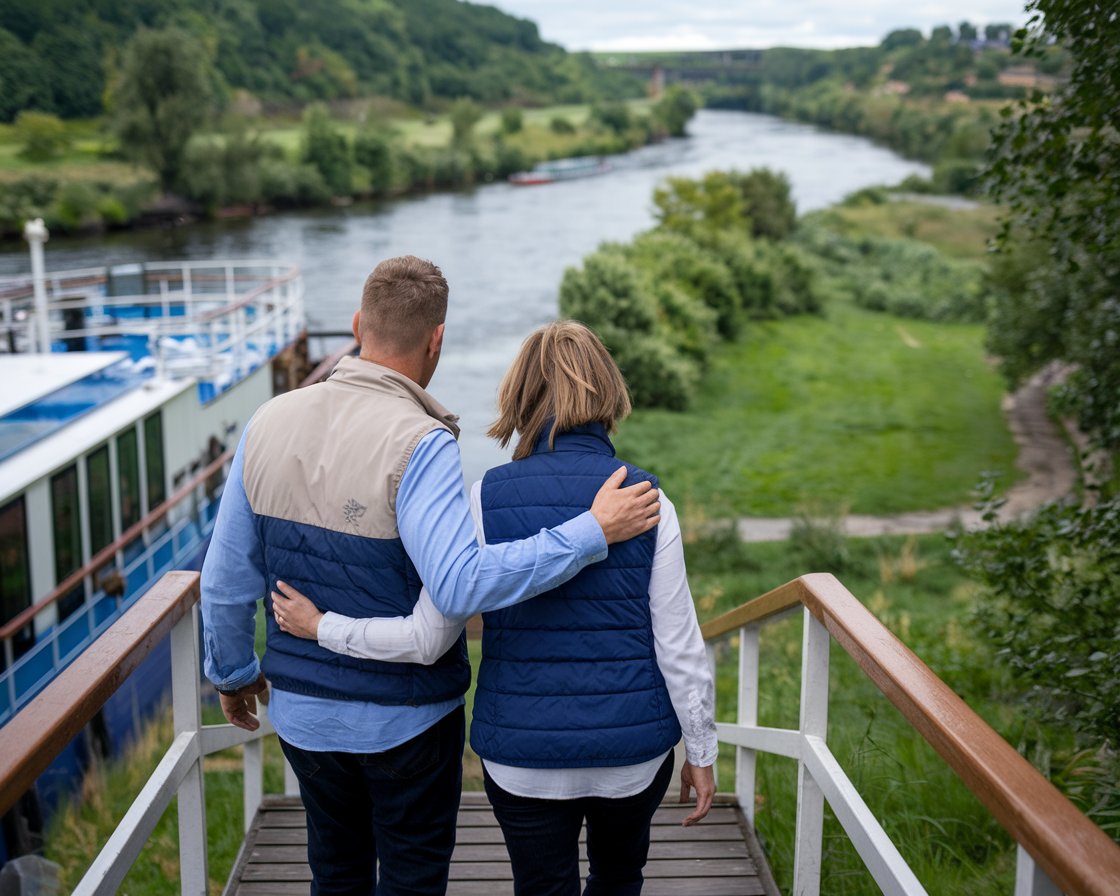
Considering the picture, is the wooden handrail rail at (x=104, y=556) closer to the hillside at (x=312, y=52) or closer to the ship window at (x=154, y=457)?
the ship window at (x=154, y=457)

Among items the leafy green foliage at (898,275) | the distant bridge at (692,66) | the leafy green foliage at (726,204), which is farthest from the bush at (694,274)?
the distant bridge at (692,66)

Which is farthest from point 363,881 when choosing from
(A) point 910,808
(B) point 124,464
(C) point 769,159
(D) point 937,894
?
(C) point 769,159

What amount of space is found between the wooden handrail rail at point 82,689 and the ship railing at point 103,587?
4.28m

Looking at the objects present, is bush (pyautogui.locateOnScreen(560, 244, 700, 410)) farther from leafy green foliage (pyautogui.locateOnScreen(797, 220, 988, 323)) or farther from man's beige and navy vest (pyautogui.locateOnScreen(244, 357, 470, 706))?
man's beige and navy vest (pyautogui.locateOnScreen(244, 357, 470, 706))

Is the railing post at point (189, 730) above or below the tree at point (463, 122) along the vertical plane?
below

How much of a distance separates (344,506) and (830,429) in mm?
22937

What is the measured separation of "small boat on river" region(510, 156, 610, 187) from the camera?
70500 millimetres

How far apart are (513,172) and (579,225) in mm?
24048

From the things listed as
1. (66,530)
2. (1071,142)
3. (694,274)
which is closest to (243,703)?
(1071,142)

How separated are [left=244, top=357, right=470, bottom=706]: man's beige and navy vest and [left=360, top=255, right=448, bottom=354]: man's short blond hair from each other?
0.24 ft

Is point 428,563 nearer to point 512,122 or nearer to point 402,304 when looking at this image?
point 402,304

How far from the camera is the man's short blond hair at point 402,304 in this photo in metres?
2.34

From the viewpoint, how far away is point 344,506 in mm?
2299

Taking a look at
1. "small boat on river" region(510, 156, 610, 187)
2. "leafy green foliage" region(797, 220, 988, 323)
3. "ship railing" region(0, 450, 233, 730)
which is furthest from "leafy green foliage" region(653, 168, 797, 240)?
"ship railing" region(0, 450, 233, 730)
